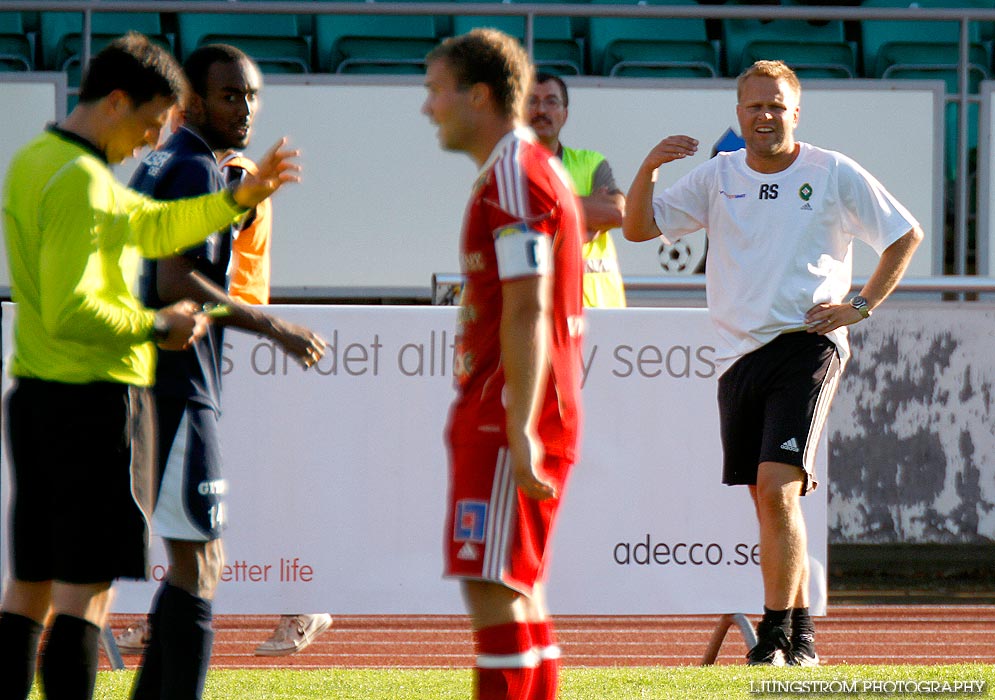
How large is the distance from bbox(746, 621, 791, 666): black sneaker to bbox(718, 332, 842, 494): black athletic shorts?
1.76ft

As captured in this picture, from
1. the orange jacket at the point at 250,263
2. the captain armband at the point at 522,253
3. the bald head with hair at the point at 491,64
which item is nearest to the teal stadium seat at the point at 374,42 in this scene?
the orange jacket at the point at 250,263

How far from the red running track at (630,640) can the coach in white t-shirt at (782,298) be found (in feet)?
3.85

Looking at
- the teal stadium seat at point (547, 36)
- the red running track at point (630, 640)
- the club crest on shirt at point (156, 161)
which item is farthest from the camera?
the teal stadium seat at point (547, 36)

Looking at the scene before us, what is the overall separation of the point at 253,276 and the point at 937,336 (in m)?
4.44

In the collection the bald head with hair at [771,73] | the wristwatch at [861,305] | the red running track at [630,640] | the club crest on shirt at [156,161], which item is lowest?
the red running track at [630,640]

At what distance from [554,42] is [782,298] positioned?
16.7 ft

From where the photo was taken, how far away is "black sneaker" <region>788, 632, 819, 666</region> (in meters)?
5.03

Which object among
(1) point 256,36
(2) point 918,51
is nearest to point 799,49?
(2) point 918,51

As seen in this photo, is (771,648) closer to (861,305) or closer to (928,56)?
(861,305)

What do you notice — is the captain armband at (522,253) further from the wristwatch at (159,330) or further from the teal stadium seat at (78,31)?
the teal stadium seat at (78,31)

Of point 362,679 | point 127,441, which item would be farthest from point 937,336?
point 127,441

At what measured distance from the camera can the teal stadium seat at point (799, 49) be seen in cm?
971

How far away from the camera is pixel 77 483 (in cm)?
307

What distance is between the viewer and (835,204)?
5.04 meters
